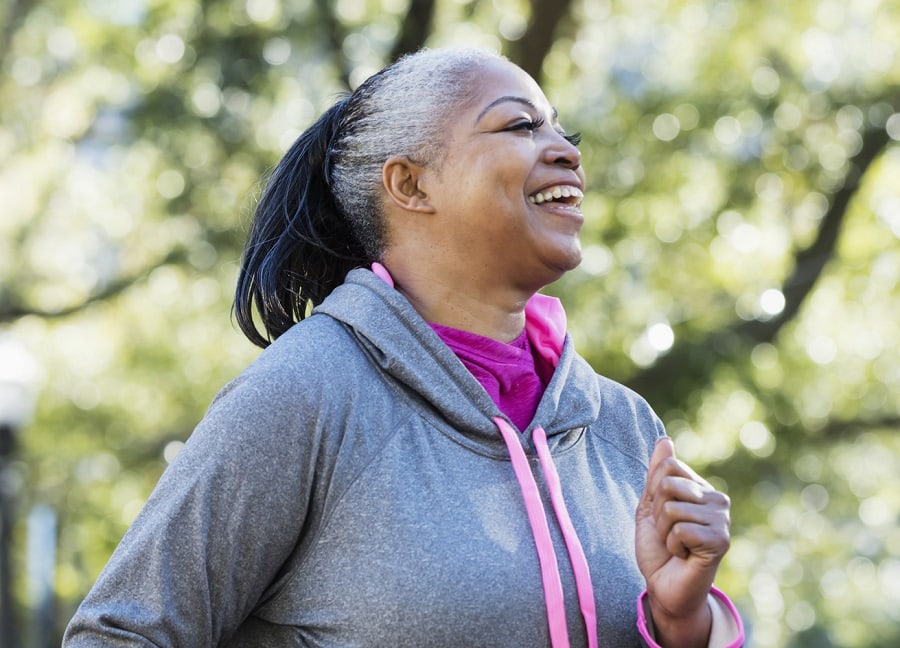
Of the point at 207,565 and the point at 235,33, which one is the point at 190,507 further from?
the point at 235,33

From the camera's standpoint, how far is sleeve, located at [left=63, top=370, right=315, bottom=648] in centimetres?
180

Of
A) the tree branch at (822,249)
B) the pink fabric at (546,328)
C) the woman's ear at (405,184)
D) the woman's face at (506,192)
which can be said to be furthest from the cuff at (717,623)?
the tree branch at (822,249)

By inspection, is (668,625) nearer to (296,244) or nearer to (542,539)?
(542,539)

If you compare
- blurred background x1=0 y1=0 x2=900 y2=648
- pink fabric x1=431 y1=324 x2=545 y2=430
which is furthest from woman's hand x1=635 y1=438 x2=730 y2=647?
blurred background x1=0 y1=0 x2=900 y2=648

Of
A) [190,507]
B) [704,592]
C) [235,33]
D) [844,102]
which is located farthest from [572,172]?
[844,102]

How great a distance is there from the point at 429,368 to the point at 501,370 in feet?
0.54

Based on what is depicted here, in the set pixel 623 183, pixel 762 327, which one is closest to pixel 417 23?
pixel 623 183

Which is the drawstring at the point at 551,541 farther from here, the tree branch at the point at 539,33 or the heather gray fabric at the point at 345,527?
the tree branch at the point at 539,33

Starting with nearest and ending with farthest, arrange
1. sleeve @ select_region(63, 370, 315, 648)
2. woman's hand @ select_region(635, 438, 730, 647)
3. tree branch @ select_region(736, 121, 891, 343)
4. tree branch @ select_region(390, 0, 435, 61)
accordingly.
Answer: sleeve @ select_region(63, 370, 315, 648)
woman's hand @ select_region(635, 438, 730, 647)
tree branch @ select_region(390, 0, 435, 61)
tree branch @ select_region(736, 121, 891, 343)

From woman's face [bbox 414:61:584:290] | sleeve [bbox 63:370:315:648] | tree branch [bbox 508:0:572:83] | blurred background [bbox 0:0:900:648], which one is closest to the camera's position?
sleeve [bbox 63:370:315:648]

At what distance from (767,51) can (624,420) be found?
6913 mm

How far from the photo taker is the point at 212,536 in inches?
71.8

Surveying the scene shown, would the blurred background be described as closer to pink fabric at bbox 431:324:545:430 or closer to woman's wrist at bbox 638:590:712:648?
pink fabric at bbox 431:324:545:430

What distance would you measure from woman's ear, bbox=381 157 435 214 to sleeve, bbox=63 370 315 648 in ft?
1.69
